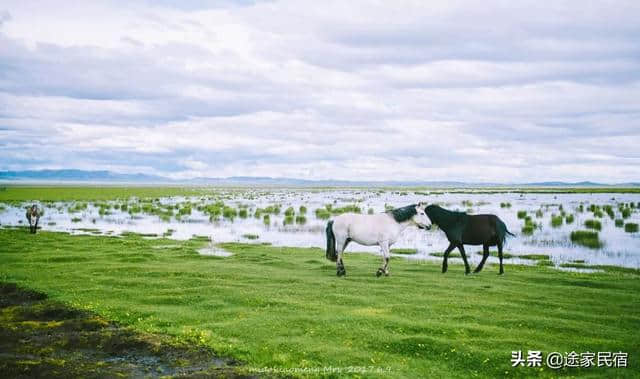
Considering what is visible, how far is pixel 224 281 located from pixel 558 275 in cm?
1359

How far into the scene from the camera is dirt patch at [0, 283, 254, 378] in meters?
9.43

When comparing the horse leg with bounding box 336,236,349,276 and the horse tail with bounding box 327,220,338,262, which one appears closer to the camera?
the horse leg with bounding box 336,236,349,276

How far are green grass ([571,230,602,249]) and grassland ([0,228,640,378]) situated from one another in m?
11.6

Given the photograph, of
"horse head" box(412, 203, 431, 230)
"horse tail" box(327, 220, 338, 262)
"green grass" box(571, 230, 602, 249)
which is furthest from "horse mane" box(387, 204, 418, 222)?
"green grass" box(571, 230, 602, 249)

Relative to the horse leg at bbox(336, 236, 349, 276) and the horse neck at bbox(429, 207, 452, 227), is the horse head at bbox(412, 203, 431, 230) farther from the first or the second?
the horse leg at bbox(336, 236, 349, 276)

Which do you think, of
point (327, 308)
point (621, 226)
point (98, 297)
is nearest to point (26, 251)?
point (98, 297)

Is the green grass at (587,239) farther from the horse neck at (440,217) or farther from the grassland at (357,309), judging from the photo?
the horse neck at (440,217)

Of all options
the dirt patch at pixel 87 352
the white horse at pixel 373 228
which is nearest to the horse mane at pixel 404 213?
the white horse at pixel 373 228

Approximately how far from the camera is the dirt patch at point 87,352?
9.43 metres

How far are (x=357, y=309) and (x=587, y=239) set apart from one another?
28.9 m

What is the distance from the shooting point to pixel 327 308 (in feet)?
45.8

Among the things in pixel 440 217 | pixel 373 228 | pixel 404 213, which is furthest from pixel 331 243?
pixel 440 217

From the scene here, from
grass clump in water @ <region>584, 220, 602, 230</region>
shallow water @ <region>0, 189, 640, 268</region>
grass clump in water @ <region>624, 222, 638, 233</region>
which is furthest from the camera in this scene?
grass clump in water @ <region>584, 220, 602, 230</region>

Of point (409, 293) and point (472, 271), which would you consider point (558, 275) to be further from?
point (409, 293)
